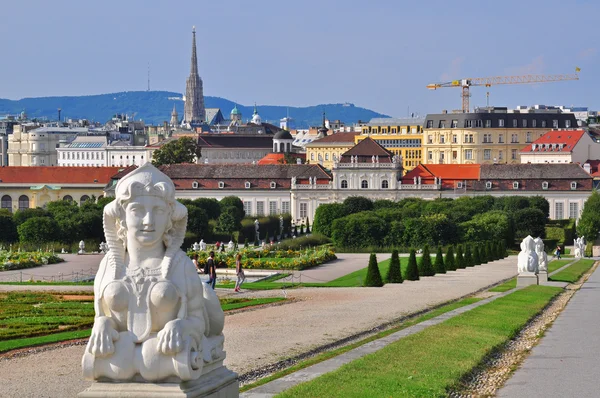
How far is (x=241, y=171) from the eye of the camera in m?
111

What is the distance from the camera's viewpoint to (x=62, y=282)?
138 ft

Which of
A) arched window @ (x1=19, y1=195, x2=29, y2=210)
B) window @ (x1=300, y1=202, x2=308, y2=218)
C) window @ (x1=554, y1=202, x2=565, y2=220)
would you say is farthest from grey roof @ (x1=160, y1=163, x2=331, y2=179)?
window @ (x1=554, y1=202, x2=565, y2=220)

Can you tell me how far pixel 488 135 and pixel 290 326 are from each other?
138 meters

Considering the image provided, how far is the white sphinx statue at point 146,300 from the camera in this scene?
36.6ft

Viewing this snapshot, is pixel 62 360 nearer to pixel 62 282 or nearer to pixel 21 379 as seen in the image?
pixel 21 379

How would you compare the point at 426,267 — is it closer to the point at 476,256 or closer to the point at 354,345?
the point at 476,256

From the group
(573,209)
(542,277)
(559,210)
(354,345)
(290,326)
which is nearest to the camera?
(354,345)

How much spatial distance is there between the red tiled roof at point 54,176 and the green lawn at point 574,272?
61.4 meters

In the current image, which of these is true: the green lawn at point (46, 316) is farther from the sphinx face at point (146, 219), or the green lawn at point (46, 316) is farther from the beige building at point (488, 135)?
the beige building at point (488, 135)

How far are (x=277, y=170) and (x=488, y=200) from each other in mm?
21988

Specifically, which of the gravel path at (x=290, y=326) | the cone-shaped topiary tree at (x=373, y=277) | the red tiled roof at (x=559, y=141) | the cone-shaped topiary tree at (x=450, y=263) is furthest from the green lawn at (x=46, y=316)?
the red tiled roof at (x=559, y=141)

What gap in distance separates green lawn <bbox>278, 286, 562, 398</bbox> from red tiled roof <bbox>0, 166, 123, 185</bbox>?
8981 cm

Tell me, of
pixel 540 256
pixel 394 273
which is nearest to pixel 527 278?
pixel 540 256

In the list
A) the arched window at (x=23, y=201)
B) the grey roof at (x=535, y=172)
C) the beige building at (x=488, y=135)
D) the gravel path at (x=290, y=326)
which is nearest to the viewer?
the gravel path at (x=290, y=326)
